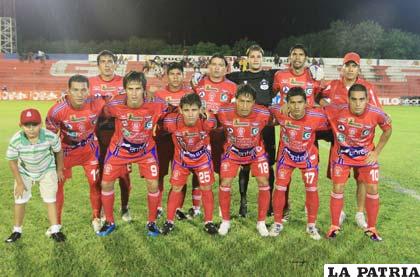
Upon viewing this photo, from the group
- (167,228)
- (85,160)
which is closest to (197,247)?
(167,228)

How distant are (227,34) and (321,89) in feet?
185

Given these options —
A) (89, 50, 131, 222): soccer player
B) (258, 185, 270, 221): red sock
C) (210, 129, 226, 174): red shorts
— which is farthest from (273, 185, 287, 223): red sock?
(89, 50, 131, 222): soccer player

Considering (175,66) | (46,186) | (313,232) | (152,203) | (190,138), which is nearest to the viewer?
(46,186)

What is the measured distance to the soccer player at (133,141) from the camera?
4.39m

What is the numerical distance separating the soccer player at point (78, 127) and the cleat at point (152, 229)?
1.88ft

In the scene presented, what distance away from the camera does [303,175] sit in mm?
4508

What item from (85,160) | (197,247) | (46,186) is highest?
(85,160)

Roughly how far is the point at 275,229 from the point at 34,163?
103 inches

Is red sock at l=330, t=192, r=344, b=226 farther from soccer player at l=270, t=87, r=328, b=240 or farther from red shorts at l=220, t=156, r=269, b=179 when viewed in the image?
red shorts at l=220, t=156, r=269, b=179

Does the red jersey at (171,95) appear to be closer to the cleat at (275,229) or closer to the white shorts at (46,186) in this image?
the white shorts at (46,186)

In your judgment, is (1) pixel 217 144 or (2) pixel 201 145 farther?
(1) pixel 217 144

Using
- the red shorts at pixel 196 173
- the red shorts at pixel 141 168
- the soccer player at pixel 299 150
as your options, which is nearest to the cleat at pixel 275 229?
the soccer player at pixel 299 150

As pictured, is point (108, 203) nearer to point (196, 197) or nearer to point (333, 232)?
point (196, 197)

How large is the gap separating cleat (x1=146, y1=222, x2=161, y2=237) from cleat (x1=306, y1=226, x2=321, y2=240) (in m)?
1.62
